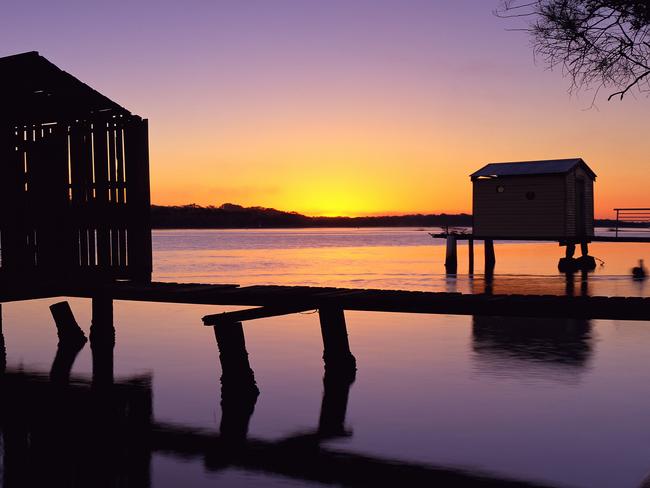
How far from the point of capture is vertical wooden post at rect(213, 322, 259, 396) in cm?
1230

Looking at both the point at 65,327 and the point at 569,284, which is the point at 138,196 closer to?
the point at 65,327

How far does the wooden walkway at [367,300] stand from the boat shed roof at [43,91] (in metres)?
3.15

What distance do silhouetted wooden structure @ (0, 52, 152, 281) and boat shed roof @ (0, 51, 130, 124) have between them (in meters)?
0.02

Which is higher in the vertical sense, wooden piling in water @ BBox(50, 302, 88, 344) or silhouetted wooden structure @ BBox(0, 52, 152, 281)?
silhouetted wooden structure @ BBox(0, 52, 152, 281)

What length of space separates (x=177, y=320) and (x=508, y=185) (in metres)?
25.7

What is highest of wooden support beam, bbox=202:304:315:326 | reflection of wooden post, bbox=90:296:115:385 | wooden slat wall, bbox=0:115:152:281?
wooden slat wall, bbox=0:115:152:281

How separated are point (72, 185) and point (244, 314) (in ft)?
14.5

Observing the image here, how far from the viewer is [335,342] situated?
14094 millimetres

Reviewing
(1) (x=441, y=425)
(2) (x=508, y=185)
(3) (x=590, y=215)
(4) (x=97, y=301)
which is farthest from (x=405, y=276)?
(1) (x=441, y=425)

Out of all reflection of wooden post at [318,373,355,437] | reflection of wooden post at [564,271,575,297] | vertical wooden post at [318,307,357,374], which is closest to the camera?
reflection of wooden post at [318,373,355,437]

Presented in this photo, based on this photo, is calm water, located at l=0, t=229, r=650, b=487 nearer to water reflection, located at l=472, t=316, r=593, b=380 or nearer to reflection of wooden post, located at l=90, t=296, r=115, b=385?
water reflection, located at l=472, t=316, r=593, b=380

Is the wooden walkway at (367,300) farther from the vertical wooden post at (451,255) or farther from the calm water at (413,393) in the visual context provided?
the vertical wooden post at (451,255)

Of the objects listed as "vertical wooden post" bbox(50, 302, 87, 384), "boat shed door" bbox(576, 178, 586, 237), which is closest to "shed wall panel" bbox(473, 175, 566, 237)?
"boat shed door" bbox(576, 178, 586, 237)

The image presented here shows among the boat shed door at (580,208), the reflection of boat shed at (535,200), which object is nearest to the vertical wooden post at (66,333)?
the reflection of boat shed at (535,200)
